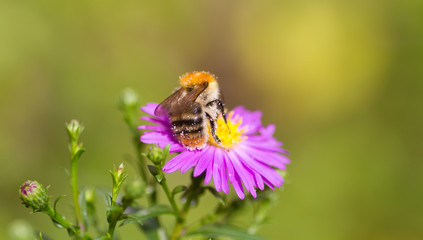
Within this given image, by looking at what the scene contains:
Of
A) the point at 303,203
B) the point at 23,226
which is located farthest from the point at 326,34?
the point at 23,226

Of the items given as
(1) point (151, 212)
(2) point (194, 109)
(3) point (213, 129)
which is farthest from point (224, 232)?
→ (2) point (194, 109)

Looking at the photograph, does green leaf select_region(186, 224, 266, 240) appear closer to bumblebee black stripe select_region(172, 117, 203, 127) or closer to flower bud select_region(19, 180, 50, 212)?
bumblebee black stripe select_region(172, 117, 203, 127)

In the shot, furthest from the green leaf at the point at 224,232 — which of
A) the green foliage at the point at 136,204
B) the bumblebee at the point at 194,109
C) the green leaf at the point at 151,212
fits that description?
the bumblebee at the point at 194,109

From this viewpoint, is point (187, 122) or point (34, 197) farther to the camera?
point (187, 122)

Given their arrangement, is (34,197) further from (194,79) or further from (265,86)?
(265,86)

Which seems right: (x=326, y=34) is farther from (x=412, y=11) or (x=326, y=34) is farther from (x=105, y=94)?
(x=105, y=94)

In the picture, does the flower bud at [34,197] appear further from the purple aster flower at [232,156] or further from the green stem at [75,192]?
the purple aster flower at [232,156]
